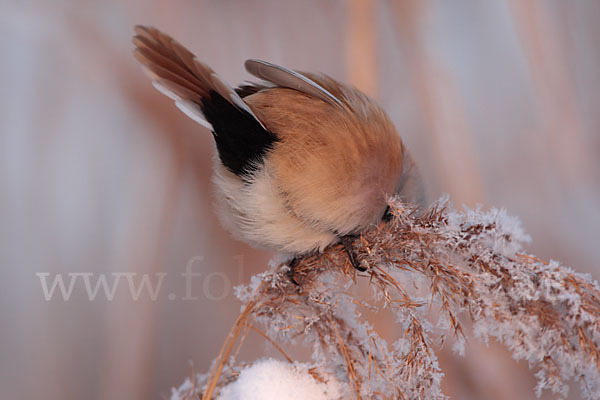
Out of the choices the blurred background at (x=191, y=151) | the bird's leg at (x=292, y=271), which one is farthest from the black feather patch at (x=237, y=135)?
the blurred background at (x=191, y=151)

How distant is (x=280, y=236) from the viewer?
538 millimetres

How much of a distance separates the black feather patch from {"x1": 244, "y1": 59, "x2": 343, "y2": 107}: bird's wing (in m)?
0.06

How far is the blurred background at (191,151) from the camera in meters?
0.94

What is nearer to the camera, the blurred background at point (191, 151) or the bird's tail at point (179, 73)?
the bird's tail at point (179, 73)

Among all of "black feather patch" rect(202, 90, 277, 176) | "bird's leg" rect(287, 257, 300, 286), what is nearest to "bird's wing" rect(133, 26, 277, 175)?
"black feather patch" rect(202, 90, 277, 176)

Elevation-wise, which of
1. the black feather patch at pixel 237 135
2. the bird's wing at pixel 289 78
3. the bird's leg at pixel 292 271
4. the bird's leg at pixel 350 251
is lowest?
the bird's leg at pixel 292 271

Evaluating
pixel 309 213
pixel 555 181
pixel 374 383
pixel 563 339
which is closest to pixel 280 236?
pixel 309 213

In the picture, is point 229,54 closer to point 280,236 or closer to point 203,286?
point 203,286

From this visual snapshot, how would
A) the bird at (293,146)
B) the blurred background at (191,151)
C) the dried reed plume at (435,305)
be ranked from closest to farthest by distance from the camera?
the dried reed plume at (435,305) < the bird at (293,146) < the blurred background at (191,151)

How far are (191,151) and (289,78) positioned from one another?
Result: 584mm

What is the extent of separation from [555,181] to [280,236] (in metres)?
0.83

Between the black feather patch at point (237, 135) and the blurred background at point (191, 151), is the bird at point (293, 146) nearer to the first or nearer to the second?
the black feather patch at point (237, 135)

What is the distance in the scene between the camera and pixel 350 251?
53 centimetres

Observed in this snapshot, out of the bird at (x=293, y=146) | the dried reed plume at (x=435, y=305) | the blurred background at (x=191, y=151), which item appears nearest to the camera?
the dried reed plume at (x=435, y=305)
